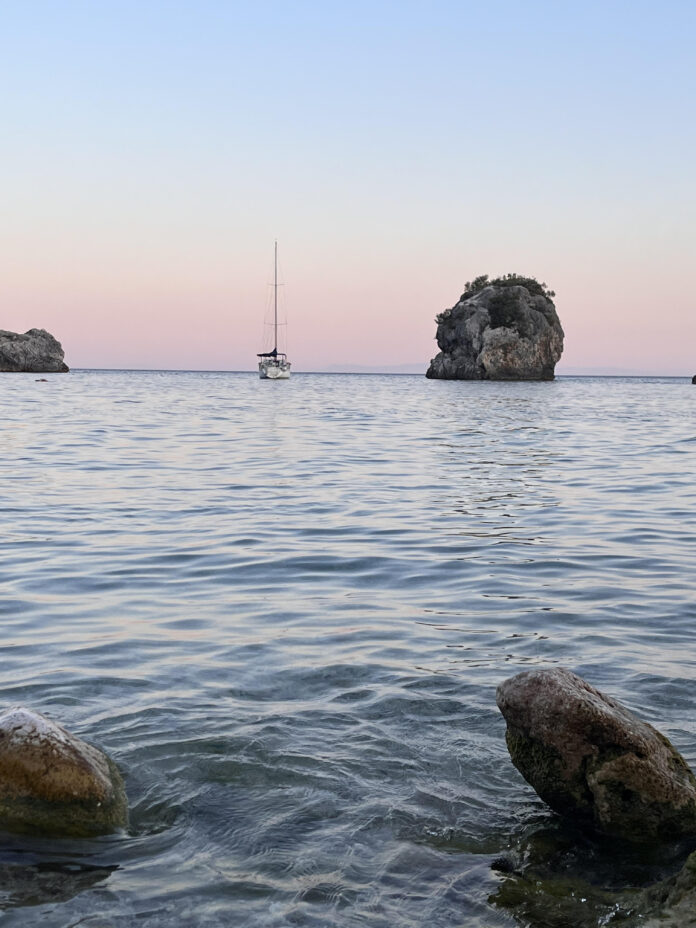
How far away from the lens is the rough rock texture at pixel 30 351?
→ 436 feet

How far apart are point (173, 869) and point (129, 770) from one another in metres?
1.18

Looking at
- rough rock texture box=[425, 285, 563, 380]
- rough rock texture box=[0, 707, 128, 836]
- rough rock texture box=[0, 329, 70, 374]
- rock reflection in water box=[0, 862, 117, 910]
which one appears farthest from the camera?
rough rock texture box=[0, 329, 70, 374]

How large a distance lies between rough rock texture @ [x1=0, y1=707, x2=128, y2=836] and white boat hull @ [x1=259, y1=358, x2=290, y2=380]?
358ft

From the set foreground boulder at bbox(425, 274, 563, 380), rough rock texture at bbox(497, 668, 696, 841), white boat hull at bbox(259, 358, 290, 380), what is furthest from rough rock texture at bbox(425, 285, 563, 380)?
rough rock texture at bbox(497, 668, 696, 841)

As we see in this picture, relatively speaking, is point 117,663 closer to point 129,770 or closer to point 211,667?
point 211,667

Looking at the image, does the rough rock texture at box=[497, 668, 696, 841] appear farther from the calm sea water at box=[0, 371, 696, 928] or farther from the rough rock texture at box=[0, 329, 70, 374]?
the rough rock texture at box=[0, 329, 70, 374]

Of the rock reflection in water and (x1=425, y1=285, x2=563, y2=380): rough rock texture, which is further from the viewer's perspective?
(x1=425, y1=285, x2=563, y2=380): rough rock texture

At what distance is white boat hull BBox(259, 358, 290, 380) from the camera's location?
114m

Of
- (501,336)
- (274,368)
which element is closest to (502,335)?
(501,336)

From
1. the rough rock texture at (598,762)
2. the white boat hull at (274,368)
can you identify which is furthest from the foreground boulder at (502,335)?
the rough rock texture at (598,762)

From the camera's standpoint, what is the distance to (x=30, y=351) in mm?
134000

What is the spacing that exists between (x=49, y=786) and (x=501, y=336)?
115809mm

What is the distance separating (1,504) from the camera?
15492mm

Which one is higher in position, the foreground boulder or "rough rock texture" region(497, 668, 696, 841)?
the foreground boulder
